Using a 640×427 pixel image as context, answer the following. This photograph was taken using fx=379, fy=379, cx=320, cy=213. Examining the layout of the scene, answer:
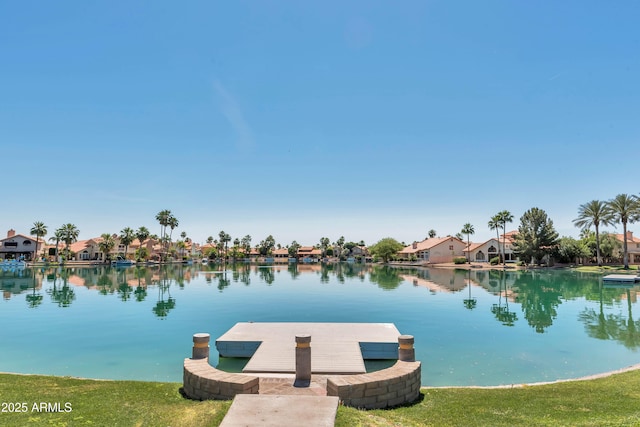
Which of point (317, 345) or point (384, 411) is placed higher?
point (384, 411)

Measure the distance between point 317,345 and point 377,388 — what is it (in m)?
6.01

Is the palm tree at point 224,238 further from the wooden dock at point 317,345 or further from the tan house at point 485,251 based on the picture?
the wooden dock at point 317,345

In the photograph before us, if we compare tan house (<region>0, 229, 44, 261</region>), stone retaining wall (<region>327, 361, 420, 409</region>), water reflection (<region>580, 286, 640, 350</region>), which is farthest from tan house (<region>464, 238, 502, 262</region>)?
tan house (<region>0, 229, 44, 261</region>)

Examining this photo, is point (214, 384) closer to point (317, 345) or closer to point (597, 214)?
point (317, 345)

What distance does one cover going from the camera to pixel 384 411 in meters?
7.80

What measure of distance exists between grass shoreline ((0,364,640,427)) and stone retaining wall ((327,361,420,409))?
27 centimetres

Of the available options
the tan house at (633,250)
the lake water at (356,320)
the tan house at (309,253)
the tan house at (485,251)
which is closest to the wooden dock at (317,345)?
the lake water at (356,320)

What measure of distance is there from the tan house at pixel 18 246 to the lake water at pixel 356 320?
67740mm

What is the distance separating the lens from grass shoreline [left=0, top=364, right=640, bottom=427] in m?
6.87

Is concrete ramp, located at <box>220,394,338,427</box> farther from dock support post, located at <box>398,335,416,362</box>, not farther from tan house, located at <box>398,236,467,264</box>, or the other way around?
tan house, located at <box>398,236,467,264</box>

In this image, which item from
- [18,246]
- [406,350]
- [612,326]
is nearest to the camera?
[406,350]

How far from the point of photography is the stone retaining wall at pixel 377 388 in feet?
25.8

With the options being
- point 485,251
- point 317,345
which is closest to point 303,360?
point 317,345

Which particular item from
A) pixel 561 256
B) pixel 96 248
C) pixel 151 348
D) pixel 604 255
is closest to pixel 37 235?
pixel 96 248
